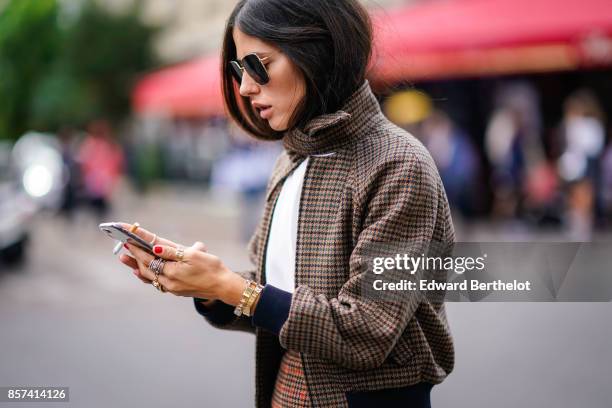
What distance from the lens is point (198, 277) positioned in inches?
63.7

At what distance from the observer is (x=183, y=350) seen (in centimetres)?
615

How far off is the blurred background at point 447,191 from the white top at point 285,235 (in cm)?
38

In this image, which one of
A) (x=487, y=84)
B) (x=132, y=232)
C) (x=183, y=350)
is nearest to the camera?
(x=132, y=232)

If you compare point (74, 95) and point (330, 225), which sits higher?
point (74, 95)

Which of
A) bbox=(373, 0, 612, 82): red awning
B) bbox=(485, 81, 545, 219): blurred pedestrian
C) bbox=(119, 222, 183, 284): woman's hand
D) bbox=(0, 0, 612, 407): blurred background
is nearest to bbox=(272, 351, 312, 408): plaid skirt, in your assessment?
bbox=(119, 222, 183, 284): woman's hand

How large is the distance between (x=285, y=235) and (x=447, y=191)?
32.2 feet

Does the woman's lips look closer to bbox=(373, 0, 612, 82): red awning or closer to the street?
the street

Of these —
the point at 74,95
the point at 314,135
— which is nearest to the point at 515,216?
the point at 314,135

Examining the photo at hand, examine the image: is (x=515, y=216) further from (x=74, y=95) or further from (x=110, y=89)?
(x=110, y=89)

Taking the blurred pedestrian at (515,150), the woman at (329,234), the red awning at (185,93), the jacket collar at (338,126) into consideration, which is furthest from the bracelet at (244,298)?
the red awning at (185,93)

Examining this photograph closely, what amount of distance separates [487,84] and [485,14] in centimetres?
350

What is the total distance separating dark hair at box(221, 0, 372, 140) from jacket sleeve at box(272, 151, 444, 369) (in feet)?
0.81

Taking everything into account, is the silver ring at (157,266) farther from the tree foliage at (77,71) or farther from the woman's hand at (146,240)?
the tree foliage at (77,71)

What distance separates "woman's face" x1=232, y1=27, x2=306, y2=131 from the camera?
5.71 ft
